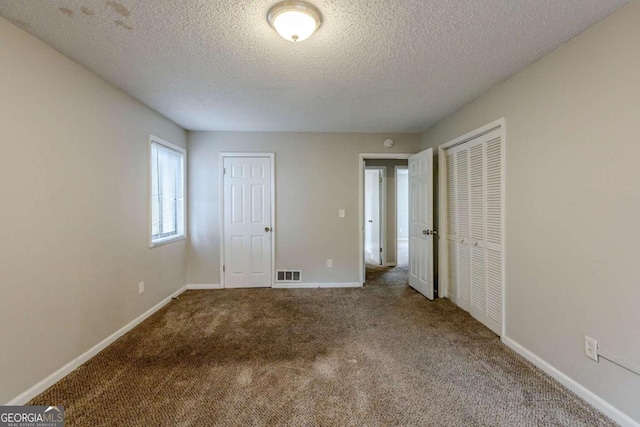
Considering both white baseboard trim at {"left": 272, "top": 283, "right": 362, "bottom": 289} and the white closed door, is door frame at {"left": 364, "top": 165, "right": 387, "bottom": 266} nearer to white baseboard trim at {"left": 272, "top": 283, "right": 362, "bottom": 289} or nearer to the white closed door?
white baseboard trim at {"left": 272, "top": 283, "right": 362, "bottom": 289}

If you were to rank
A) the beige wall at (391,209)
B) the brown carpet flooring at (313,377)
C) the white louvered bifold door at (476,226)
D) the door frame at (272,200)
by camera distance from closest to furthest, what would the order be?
1. the brown carpet flooring at (313,377)
2. the white louvered bifold door at (476,226)
3. the door frame at (272,200)
4. the beige wall at (391,209)

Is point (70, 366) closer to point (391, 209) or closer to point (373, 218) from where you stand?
point (391, 209)

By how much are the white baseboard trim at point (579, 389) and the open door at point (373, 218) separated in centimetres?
344

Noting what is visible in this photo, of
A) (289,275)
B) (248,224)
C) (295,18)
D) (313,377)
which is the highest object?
(295,18)

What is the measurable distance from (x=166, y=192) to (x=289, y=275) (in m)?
2.00

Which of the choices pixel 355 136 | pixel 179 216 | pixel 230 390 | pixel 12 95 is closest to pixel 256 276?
pixel 179 216

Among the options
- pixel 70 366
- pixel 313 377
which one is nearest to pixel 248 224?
pixel 70 366

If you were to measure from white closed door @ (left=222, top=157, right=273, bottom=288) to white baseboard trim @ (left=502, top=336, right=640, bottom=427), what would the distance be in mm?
3018

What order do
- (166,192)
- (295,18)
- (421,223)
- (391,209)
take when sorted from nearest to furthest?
(295,18) → (166,192) → (421,223) → (391,209)

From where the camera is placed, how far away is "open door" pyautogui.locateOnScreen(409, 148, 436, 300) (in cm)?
346

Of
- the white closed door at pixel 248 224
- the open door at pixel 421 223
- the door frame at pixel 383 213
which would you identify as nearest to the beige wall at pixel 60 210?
the white closed door at pixel 248 224

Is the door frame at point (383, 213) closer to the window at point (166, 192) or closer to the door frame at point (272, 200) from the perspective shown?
the door frame at point (272, 200)

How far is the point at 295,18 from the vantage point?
1.47m

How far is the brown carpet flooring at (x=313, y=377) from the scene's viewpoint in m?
1.55
